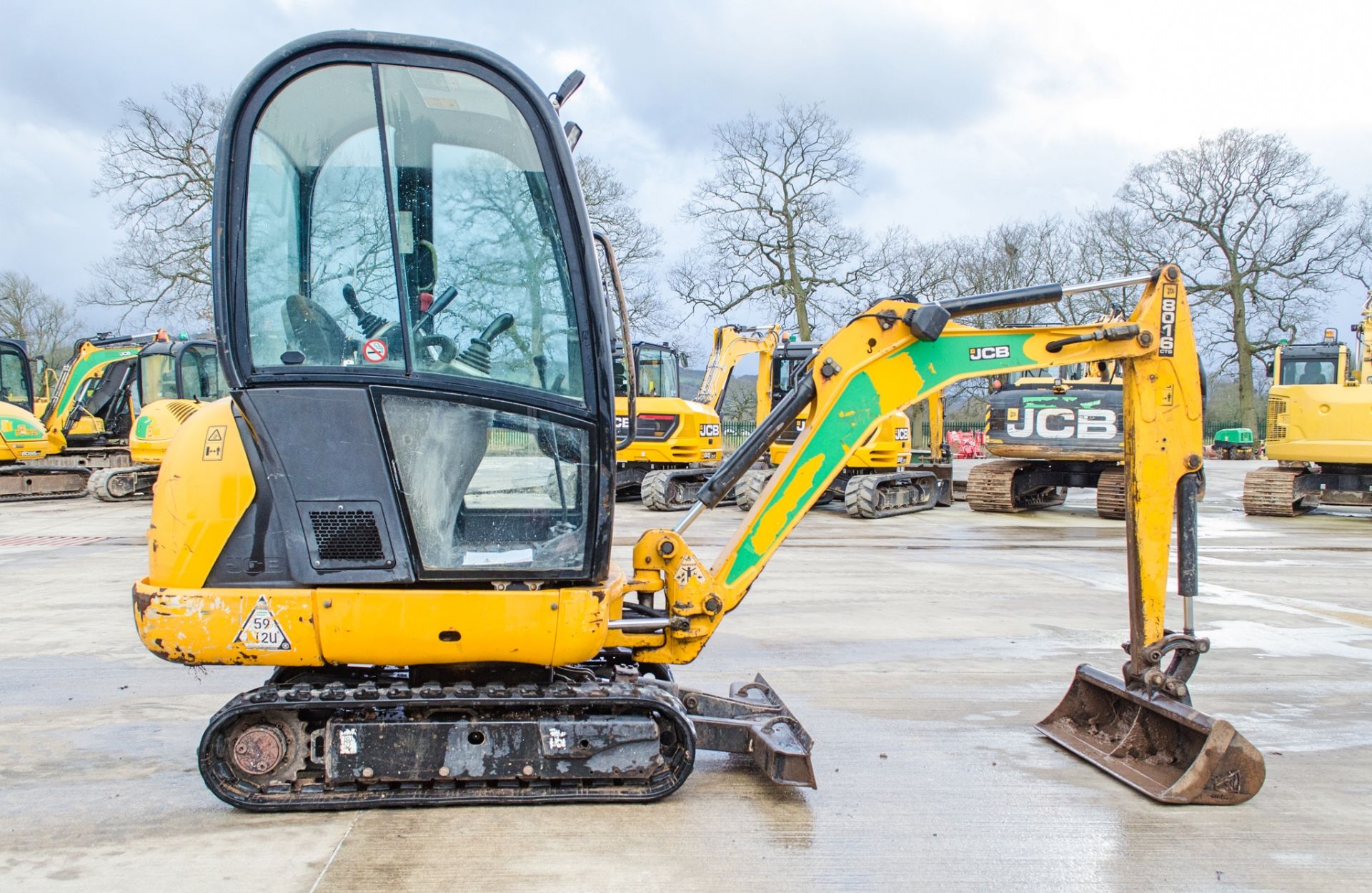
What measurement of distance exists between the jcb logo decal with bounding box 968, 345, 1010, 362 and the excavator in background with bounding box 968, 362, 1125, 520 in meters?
11.5

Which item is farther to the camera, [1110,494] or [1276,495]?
[1276,495]

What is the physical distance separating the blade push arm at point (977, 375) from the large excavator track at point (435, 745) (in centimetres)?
55

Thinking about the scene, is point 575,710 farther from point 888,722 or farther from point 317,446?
point 888,722

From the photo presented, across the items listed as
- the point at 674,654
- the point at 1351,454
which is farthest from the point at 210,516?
the point at 1351,454

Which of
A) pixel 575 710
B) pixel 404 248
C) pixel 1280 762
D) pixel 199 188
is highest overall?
pixel 199 188

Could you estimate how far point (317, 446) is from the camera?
3703 millimetres

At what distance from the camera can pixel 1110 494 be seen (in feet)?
52.6

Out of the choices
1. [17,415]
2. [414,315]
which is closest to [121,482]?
[17,415]

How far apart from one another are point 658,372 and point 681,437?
2399 millimetres

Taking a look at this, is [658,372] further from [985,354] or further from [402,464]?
[402,464]

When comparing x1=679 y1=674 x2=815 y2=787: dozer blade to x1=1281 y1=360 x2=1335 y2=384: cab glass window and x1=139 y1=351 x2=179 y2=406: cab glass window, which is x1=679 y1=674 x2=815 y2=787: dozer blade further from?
x1=1281 y1=360 x2=1335 y2=384: cab glass window

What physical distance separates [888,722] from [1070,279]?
42.5m

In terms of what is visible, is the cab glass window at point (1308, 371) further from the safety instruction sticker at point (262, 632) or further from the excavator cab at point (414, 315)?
the safety instruction sticker at point (262, 632)

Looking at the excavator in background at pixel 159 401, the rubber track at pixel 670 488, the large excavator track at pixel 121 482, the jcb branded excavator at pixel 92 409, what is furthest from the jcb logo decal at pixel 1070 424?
the jcb branded excavator at pixel 92 409
